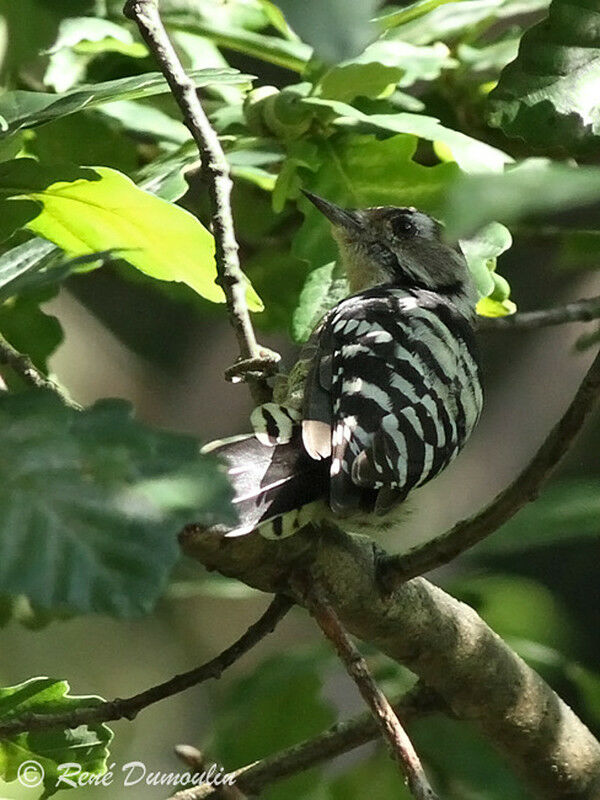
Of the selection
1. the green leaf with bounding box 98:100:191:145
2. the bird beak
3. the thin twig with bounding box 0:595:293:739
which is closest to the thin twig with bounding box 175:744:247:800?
the thin twig with bounding box 0:595:293:739

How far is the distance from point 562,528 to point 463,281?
67 cm

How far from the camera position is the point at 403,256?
88.7 inches

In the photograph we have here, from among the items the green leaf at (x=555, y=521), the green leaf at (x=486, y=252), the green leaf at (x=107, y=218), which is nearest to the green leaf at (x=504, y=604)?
the green leaf at (x=555, y=521)

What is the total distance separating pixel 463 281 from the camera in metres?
2.29

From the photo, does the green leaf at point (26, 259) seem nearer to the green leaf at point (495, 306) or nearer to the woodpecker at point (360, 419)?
the woodpecker at point (360, 419)

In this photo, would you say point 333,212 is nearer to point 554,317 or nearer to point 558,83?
point 554,317

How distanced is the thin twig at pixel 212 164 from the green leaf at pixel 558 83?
0.36 meters

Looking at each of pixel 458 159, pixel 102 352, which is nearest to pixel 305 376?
pixel 458 159

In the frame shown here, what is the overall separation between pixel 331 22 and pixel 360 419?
804 mm

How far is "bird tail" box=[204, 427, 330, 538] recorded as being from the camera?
1.17 metres

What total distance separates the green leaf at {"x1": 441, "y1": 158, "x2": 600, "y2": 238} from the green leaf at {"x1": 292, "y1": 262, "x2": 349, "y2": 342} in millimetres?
1023

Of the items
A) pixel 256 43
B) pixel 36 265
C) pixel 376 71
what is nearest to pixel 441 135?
pixel 376 71

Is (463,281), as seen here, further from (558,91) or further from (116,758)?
(116,758)

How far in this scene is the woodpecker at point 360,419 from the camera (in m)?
1.24
